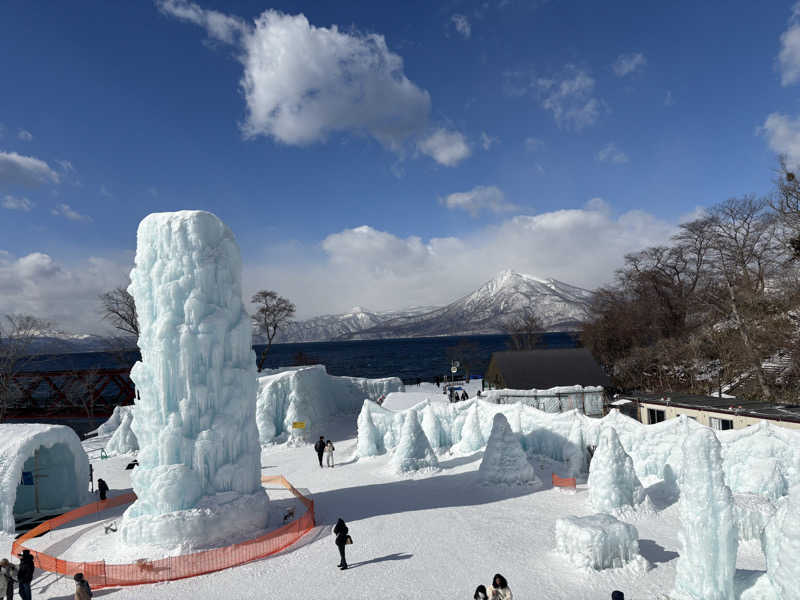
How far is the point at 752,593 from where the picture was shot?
8.66 meters

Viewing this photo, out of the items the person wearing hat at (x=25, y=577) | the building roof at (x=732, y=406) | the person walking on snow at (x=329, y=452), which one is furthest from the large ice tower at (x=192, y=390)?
the building roof at (x=732, y=406)

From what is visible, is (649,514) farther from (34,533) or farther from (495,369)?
(495,369)

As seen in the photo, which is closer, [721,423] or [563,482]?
A: [563,482]

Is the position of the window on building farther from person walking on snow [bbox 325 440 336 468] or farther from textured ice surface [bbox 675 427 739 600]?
person walking on snow [bbox 325 440 336 468]

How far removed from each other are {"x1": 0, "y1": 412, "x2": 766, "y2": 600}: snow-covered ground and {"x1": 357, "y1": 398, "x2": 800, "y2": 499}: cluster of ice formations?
164 centimetres

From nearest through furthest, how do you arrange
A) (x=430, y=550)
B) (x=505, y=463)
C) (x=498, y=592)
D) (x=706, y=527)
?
(x=498, y=592)
(x=706, y=527)
(x=430, y=550)
(x=505, y=463)

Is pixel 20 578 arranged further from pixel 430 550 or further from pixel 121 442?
pixel 121 442

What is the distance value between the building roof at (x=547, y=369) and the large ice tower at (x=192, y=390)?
27324 millimetres

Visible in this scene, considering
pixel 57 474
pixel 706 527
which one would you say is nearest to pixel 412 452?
pixel 706 527

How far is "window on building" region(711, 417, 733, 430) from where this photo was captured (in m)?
20.4

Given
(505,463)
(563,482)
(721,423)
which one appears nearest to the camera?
(563,482)

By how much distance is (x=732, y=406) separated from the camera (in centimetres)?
2134

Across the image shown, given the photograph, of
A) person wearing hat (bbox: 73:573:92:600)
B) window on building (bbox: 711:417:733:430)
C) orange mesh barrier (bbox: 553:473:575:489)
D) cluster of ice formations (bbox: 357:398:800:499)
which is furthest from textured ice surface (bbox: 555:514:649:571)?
person wearing hat (bbox: 73:573:92:600)

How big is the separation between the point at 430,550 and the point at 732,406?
1711cm
